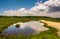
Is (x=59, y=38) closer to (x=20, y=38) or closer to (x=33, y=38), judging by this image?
(x=33, y=38)

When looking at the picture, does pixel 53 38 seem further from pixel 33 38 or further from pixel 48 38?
pixel 33 38

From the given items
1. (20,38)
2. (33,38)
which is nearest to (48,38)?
(33,38)

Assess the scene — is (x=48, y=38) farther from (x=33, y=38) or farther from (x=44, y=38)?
(x=33, y=38)

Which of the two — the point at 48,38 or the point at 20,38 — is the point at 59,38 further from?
the point at 20,38

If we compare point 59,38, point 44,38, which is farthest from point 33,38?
point 59,38

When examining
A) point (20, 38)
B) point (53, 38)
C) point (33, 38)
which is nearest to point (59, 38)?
point (53, 38)

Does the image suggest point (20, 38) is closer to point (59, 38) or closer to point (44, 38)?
point (44, 38)
